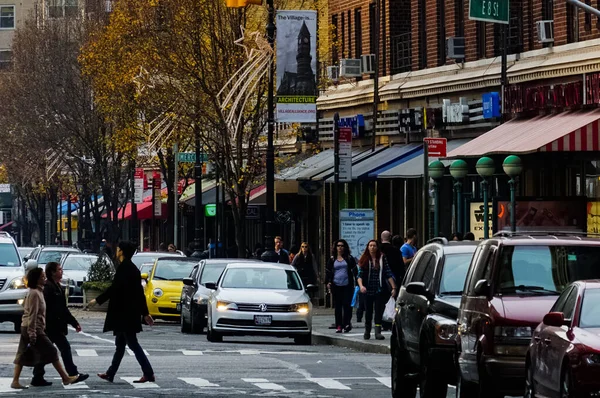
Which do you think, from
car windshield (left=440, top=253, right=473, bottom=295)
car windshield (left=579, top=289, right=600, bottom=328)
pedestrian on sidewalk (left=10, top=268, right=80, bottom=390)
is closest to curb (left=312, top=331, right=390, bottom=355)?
pedestrian on sidewalk (left=10, top=268, right=80, bottom=390)

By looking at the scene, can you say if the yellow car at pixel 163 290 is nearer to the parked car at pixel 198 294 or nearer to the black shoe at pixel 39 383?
the parked car at pixel 198 294

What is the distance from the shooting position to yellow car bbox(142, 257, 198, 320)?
3859cm

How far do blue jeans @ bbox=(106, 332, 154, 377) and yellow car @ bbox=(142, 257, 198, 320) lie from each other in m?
16.7

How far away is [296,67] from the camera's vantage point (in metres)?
39.1

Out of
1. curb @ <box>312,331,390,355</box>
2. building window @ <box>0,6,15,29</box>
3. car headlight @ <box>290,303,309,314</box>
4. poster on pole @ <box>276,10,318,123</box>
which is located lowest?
curb @ <box>312,331,390,355</box>

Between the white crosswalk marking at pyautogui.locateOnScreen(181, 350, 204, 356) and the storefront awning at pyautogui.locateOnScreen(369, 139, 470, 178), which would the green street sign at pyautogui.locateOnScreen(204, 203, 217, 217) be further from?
the white crosswalk marking at pyautogui.locateOnScreen(181, 350, 204, 356)

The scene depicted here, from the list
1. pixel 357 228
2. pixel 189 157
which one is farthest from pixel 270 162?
pixel 189 157

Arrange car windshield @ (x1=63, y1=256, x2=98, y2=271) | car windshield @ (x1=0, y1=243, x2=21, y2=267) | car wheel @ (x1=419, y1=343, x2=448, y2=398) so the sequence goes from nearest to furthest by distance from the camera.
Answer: car wheel @ (x1=419, y1=343, x2=448, y2=398) < car windshield @ (x1=0, y1=243, x2=21, y2=267) < car windshield @ (x1=63, y1=256, x2=98, y2=271)

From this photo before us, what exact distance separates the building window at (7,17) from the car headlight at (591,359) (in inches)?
4456

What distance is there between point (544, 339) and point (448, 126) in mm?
25760

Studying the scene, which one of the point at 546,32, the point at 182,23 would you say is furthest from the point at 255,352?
the point at 182,23

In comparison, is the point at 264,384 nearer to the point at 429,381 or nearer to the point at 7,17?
the point at 429,381

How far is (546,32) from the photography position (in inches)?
1350

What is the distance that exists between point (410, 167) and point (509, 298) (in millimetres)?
23747
